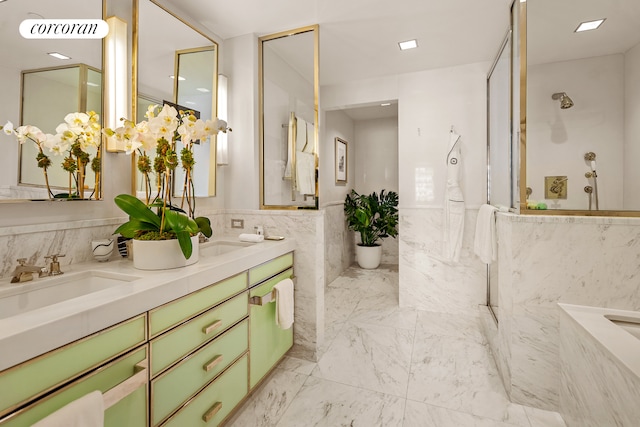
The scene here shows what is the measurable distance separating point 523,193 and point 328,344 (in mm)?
1768

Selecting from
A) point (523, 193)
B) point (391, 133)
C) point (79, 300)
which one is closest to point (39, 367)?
point (79, 300)

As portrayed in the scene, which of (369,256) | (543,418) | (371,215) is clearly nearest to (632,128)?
(543,418)

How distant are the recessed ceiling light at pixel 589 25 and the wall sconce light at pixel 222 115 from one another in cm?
231

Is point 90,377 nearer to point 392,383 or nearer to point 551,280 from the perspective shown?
point 392,383

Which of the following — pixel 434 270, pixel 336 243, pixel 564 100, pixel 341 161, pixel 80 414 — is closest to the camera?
pixel 80 414

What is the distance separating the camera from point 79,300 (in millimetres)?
914

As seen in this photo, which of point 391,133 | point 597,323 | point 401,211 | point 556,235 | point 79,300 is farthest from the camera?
point 391,133

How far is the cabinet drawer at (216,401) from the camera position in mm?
1231

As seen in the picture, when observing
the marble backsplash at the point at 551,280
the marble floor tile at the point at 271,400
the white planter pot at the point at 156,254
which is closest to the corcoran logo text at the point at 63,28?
the white planter pot at the point at 156,254

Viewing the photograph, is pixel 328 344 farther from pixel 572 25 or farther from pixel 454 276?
pixel 572 25

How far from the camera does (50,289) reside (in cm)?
115

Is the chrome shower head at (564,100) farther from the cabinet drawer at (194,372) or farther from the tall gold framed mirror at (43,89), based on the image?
the tall gold framed mirror at (43,89)

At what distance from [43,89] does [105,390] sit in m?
1.25

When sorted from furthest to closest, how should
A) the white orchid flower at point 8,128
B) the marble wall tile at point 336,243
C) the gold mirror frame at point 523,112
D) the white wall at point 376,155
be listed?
1. the white wall at point 376,155
2. the marble wall tile at point 336,243
3. the gold mirror frame at point 523,112
4. the white orchid flower at point 8,128
